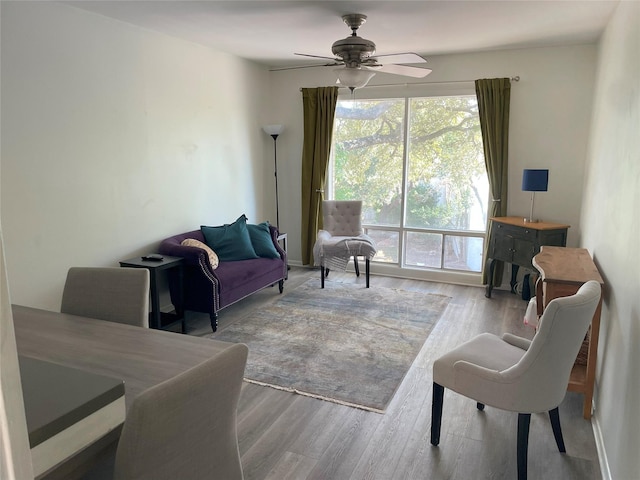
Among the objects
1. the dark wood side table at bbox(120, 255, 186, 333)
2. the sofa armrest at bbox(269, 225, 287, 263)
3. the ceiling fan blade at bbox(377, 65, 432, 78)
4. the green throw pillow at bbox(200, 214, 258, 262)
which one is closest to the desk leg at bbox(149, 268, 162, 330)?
the dark wood side table at bbox(120, 255, 186, 333)

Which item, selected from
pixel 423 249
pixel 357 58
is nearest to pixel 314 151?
pixel 423 249

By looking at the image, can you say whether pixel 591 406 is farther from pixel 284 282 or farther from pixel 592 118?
pixel 284 282

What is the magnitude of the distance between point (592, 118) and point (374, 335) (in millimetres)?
3004

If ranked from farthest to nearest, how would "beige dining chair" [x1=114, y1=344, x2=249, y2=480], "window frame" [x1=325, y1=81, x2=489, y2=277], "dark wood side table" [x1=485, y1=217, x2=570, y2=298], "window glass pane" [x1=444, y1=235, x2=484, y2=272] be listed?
1. "window glass pane" [x1=444, y1=235, x2=484, y2=272]
2. "window frame" [x1=325, y1=81, x2=489, y2=277]
3. "dark wood side table" [x1=485, y1=217, x2=570, y2=298]
4. "beige dining chair" [x1=114, y1=344, x2=249, y2=480]

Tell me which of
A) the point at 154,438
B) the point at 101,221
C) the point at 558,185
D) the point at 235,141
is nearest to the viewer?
the point at 154,438

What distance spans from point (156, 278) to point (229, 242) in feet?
3.58

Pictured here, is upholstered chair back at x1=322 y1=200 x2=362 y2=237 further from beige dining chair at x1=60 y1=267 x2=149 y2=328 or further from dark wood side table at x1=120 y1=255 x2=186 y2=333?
beige dining chair at x1=60 y1=267 x2=149 y2=328

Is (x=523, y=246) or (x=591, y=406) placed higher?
(x=523, y=246)

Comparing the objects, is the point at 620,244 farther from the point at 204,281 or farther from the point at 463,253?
the point at 463,253

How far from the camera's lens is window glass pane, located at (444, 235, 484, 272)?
5.55 metres

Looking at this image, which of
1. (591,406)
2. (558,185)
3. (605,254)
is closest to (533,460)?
(591,406)

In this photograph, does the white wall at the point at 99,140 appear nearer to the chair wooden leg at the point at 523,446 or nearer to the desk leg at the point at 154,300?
the desk leg at the point at 154,300

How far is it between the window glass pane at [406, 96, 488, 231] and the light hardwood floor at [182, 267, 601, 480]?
2.66 m

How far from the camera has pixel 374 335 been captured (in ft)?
13.1
